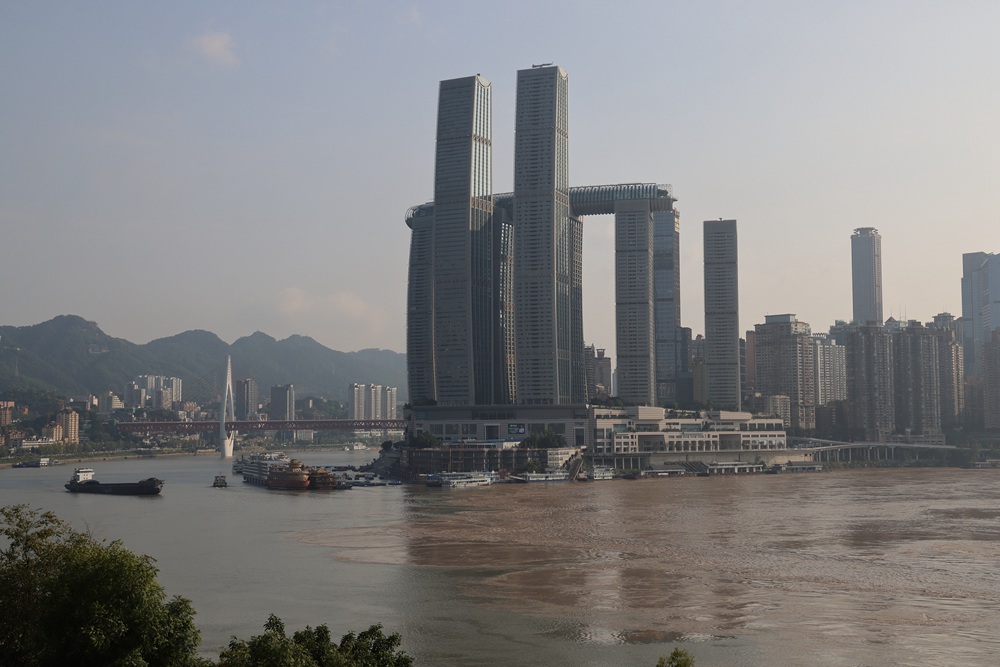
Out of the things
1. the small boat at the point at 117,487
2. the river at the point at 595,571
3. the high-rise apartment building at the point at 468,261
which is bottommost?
the river at the point at 595,571

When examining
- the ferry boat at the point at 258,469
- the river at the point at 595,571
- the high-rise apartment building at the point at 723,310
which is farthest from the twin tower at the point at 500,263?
the river at the point at 595,571

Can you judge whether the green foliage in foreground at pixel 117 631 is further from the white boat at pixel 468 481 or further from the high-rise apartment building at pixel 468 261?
the high-rise apartment building at pixel 468 261

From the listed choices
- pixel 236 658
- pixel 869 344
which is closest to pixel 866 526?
pixel 236 658

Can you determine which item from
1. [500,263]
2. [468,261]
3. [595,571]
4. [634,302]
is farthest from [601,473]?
[595,571]

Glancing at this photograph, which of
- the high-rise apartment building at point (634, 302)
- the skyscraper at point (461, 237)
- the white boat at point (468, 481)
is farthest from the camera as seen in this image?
the high-rise apartment building at point (634, 302)

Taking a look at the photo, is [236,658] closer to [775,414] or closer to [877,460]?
[877,460]

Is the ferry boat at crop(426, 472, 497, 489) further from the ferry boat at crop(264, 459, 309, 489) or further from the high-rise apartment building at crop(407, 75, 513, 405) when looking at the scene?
the high-rise apartment building at crop(407, 75, 513, 405)

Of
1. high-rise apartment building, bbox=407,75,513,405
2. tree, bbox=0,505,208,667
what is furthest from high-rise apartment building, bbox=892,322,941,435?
tree, bbox=0,505,208,667
